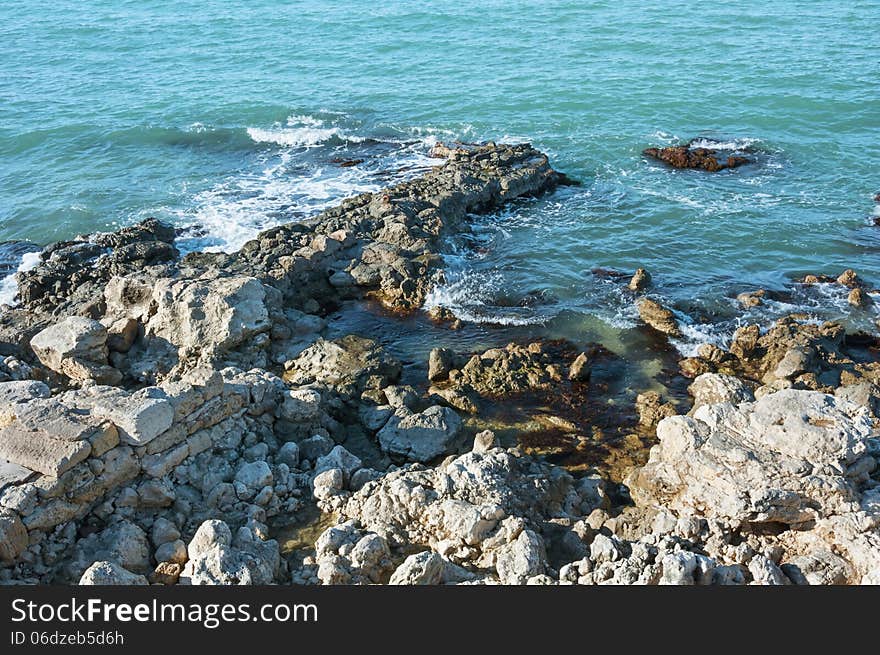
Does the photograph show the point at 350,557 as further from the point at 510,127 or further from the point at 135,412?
the point at 510,127

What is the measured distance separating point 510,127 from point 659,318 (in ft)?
61.1

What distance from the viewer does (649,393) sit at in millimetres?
18422

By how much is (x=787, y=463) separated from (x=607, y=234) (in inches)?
611

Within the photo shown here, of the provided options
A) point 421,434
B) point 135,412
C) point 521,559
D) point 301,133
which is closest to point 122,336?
point 135,412

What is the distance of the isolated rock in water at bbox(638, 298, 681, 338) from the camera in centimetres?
2128

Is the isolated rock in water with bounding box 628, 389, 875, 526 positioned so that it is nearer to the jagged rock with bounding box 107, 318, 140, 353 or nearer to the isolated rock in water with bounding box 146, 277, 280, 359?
the isolated rock in water with bounding box 146, 277, 280, 359

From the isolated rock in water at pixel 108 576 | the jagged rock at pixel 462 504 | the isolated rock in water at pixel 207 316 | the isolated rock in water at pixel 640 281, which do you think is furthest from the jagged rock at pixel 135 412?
the isolated rock in water at pixel 640 281

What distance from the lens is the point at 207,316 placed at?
1916 centimetres

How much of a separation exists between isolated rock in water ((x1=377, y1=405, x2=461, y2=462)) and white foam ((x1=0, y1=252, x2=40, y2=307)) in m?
14.9

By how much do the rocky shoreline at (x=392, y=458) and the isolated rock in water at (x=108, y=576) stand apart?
1.3 inches

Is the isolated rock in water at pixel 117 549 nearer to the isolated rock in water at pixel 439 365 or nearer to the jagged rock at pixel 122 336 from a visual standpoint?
the jagged rock at pixel 122 336

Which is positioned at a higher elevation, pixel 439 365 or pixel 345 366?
pixel 345 366

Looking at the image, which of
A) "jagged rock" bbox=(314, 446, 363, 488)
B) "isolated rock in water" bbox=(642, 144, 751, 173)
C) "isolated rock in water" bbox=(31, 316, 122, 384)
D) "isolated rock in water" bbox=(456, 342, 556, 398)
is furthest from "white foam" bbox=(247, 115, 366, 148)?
"jagged rock" bbox=(314, 446, 363, 488)

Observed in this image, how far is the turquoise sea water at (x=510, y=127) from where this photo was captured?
83.8ft
